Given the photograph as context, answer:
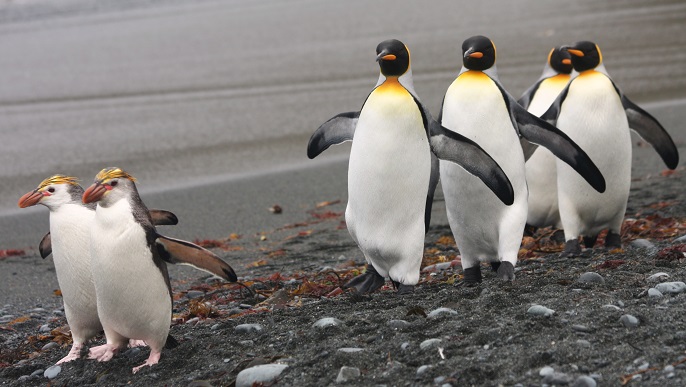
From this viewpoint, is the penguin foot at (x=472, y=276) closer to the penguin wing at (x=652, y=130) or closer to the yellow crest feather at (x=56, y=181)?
the penguin wing at (x=652, y=130)

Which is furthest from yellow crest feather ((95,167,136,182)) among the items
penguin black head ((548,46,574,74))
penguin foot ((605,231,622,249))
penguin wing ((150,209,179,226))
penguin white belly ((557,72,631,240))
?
penguin black head ((548,46,574,74))

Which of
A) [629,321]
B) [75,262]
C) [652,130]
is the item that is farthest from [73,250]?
[652,130]

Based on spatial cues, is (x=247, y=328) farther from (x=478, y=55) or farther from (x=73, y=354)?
(x=478, y=55)

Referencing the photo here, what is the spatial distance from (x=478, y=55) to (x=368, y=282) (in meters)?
1.34

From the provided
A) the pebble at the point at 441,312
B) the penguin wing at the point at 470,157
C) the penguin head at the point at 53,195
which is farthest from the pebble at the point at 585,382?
the penguin head at the point at 53,195

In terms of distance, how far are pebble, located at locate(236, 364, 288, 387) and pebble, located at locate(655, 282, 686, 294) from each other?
1.66 m

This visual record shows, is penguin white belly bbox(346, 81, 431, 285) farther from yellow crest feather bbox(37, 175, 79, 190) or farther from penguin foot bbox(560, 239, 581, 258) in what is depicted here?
yellow crest feather bbox(37, 175, 79, 190)

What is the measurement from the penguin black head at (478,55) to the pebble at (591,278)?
1.31 m

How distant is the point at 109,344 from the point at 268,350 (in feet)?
2.79

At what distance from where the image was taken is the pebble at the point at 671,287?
13.3 feet

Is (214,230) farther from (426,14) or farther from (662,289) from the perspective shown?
(426,14)

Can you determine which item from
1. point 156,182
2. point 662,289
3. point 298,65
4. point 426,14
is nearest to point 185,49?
point 298,65

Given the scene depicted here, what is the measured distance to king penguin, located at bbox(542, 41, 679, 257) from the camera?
574 centimetres

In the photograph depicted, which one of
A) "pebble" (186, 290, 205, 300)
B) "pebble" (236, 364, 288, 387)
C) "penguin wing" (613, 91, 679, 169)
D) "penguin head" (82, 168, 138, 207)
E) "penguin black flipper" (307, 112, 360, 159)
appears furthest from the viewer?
"penguin wing" (613, 91, 679, 169)
